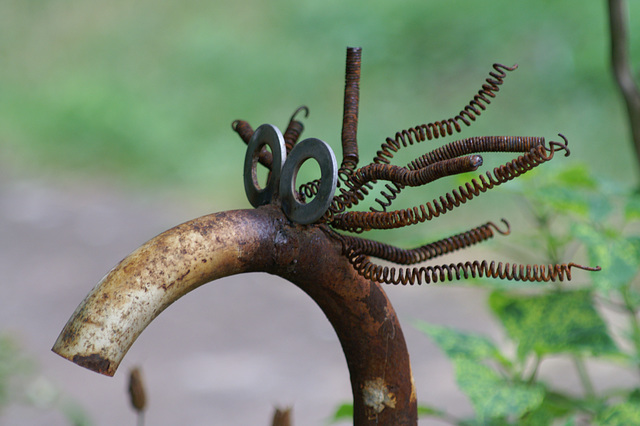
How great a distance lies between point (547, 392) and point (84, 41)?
3.03 m

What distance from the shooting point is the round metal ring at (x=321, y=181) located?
1.24 ft

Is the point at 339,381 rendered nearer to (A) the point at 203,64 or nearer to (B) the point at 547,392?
(B) the point at 547,392

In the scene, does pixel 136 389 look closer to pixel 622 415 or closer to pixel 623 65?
pixel 622 415

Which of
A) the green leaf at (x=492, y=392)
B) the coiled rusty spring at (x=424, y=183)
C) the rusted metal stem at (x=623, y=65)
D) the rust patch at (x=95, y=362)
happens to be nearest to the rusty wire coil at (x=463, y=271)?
the coiled rusty spring at (x=424, y=183)

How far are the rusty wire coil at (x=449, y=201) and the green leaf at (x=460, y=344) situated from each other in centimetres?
36

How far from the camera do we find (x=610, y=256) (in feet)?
2.39

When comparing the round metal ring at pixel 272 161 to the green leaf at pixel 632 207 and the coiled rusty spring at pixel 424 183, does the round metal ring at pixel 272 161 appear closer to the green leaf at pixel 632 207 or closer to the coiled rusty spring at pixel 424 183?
the coiled rusty spring at pixel 424 183

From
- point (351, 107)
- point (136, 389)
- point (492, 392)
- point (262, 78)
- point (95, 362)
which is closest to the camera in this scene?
point (95, 362)

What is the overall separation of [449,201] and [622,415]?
38 centimetres

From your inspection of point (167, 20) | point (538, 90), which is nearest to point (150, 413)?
point (538, 90)

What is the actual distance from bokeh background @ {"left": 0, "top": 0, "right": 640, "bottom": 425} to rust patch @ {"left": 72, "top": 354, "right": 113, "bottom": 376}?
1188mm

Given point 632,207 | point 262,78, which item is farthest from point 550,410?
point 262,78

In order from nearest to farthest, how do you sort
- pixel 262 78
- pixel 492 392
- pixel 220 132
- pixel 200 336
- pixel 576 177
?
1. pixel 492 392
2. pixel 576 177
3. pixel 200 336
4. pixel 220 132
5. pixel 262 78

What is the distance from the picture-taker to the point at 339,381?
1787 mm
